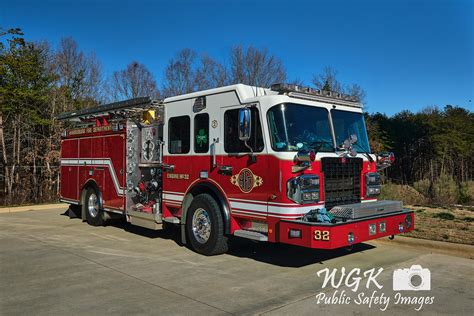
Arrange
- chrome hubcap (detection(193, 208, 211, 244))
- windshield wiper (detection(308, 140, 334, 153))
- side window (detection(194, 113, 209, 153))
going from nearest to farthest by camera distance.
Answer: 1. windshield wiper (detection(308, 140, 334, 153))
2. chrome hubcap (detection(193, 208, 211, 244))
3. side window (detection(194, 113, 209, 153))

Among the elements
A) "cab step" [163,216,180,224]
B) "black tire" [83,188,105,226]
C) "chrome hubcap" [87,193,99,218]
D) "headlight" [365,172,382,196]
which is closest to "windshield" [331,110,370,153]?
"headlight" [365,172,382,196]

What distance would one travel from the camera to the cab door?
6.10 m

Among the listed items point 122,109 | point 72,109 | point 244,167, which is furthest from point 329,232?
point 72,109

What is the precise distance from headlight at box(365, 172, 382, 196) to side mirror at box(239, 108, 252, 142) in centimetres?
229

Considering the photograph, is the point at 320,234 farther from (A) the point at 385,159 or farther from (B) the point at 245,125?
(A) the point at 385,159

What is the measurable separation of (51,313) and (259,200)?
10.0 feet

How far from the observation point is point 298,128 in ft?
20.2

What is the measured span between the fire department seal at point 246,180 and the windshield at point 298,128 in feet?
1.92

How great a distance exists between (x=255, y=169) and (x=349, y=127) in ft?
6.46

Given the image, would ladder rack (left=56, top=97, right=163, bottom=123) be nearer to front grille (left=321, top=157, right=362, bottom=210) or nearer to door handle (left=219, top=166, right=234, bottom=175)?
door handle (left=219, top=166, right=234, bottom=175)

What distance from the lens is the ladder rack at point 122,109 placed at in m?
8.32

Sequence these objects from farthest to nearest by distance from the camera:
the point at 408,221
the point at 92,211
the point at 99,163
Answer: the point at 92,211 < the point at 99,163 < the point at 408,221

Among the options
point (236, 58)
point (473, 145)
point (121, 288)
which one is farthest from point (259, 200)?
point (236, 58)

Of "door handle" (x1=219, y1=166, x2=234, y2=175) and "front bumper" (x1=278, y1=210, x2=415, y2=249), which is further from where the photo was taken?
"door handle" (x1=219, y1=166, x2=234, y2=175)
